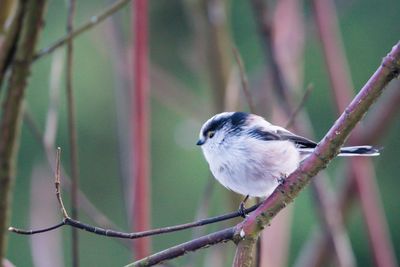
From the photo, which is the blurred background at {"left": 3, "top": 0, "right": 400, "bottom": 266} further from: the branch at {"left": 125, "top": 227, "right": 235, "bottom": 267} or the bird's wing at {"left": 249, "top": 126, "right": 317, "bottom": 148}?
the branch at {"left": 125, "top": 227, "right": 235, "bottom": 267}

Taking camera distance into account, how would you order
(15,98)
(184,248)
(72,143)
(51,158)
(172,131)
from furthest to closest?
(172,131) < (51,158) < (72,143) < (15,98) < (184,248)

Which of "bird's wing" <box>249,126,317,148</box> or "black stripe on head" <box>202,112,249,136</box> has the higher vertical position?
"black stripe on head" <box>202,112,249,136</box>

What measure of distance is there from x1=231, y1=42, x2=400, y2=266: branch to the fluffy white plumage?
0.58 m

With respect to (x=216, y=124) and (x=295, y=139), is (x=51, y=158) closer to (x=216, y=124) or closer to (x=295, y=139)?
(x=216, y=124)

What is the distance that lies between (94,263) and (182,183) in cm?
102

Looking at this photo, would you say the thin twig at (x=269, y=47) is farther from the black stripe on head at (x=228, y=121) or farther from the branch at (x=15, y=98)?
the branch at (x=15, y=98)

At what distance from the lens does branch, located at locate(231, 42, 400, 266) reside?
1104mm

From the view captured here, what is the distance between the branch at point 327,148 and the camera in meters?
1.10

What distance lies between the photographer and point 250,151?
202 centimetres

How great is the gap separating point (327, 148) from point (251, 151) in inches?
32.8

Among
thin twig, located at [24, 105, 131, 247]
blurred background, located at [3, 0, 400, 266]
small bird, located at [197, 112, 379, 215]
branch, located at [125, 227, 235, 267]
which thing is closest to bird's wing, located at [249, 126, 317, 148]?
small bird, located at [197, 112, 379, 215]

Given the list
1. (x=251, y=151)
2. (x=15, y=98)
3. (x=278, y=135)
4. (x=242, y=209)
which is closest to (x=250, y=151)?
(x=251, y=151)

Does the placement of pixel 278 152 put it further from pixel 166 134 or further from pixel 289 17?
pixel 166 134

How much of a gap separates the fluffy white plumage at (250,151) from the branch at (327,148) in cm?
58
